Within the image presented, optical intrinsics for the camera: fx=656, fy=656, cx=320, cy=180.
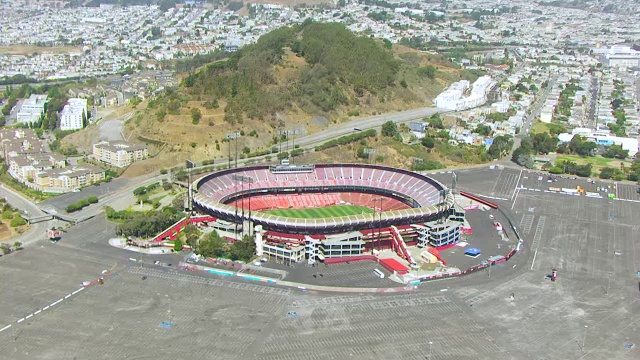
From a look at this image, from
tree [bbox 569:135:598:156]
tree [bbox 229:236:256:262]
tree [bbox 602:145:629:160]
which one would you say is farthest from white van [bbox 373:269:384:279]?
tree [bbox 602:145:629:160]

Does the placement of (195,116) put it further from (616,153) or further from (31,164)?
(616,153)

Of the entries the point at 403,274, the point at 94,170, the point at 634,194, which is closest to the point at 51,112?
the point at 94,170

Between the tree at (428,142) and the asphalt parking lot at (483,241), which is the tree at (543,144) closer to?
the tree at (428,142)

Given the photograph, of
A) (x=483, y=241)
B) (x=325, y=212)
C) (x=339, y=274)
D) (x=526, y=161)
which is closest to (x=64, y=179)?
(x=325, y=212)

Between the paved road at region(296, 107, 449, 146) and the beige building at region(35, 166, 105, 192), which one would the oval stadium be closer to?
the beige building at region(35, 166, 105, 192)

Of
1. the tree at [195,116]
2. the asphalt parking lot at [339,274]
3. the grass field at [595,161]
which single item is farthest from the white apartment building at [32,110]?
the grass field at [595,161]

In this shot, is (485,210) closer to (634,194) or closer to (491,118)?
(634,194)
